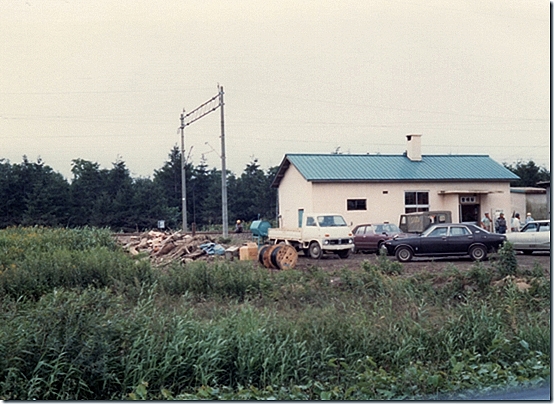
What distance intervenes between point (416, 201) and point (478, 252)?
2.94m

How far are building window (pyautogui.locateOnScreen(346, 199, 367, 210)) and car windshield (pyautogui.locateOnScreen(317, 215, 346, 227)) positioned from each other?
64 centimetres

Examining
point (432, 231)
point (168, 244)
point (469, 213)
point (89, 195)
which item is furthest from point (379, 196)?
point (89, 195)

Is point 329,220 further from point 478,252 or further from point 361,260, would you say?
point 478,252

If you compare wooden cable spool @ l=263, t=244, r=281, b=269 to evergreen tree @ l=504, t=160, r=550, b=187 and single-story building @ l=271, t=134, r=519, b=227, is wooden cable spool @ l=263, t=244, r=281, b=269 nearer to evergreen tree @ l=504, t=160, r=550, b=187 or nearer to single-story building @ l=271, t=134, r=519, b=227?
single-story building @ l=271, t=134, r=519, b=227

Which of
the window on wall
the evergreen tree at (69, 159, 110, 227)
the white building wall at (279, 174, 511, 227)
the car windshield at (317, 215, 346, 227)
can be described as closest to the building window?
the white building wall at (279, 174, 511, 227)

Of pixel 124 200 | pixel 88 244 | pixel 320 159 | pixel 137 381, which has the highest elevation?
pixel 320 159

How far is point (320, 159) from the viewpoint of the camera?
1742 centimetres

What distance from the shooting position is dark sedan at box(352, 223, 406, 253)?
63.7 feet

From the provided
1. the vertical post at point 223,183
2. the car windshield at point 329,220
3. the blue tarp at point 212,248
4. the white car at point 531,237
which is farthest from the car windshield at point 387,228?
the blue tarp at point 212,248

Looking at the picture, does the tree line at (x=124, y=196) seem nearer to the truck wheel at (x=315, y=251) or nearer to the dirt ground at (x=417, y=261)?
the truck wheel at (x=315, y=251)

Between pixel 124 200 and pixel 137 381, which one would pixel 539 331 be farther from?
pixel 124 200

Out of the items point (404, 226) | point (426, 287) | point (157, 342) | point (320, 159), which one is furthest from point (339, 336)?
point (404, 226)

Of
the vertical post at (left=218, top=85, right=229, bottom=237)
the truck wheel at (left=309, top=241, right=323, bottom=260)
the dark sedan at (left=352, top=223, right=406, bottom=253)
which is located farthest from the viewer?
the dark sedan at (left=352, top=223, right=406, bottom=253)

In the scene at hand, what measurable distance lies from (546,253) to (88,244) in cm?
1366
